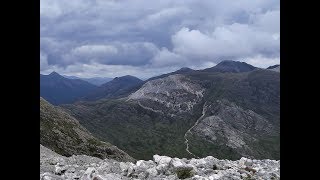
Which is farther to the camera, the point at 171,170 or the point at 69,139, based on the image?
the point at 69,139

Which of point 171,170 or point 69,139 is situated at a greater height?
point 171,170

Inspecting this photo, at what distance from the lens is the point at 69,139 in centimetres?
10075

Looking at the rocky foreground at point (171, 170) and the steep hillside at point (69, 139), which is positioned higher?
the rocky foreground at point (171, 170)

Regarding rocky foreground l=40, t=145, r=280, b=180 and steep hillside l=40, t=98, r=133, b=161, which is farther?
steep hillside l=40, t=98, r=133, b=161

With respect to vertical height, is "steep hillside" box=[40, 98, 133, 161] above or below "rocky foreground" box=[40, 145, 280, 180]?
below

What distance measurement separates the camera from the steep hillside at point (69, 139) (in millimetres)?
94000

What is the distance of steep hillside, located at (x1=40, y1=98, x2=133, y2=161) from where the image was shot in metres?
94.0
